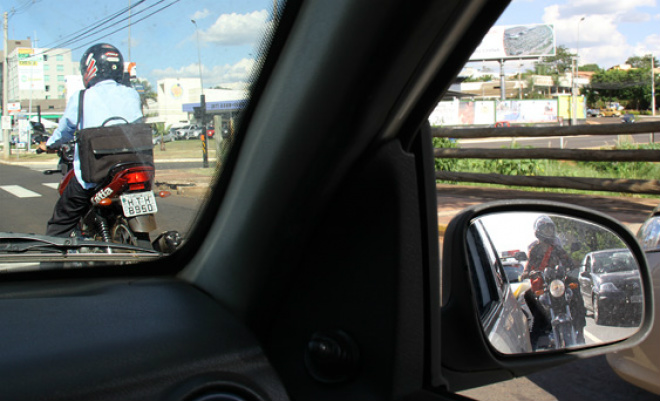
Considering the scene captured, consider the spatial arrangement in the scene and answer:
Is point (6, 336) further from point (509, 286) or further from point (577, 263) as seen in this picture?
point (577, 263)

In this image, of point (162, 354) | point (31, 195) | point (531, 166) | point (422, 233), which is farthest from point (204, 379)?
point (531, 166)

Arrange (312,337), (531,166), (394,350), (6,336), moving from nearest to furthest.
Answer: (6,336) → (394,350) → (312,337) → (531,166)

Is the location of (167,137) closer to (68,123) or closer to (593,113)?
(68,123)

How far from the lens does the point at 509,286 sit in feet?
4.88

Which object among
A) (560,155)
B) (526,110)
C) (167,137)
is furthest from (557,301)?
(526,110)

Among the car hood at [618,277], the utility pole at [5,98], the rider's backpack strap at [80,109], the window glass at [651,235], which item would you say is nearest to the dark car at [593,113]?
the window glass at [651,235]

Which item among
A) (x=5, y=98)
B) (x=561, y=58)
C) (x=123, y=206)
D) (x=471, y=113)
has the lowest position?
(x=123, y=206)

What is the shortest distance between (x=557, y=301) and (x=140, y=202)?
1052 millimetres

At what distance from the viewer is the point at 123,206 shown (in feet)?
5.58

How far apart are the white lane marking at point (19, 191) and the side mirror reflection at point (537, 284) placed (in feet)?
3.30

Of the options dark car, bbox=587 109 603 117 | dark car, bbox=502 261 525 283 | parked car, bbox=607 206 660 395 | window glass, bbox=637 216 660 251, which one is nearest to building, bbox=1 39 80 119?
dark car, bbox=502 261 525 283

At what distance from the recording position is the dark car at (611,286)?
162 cm

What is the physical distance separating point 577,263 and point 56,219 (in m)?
1.33

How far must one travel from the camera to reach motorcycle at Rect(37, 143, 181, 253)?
1577mm
